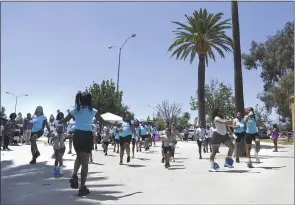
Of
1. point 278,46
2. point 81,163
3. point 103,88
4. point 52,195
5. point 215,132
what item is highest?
point 278,46

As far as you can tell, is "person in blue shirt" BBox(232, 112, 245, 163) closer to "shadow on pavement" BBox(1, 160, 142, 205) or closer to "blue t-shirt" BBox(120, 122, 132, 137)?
"blue t-shirt" BBox(120, 122, 132, 137)

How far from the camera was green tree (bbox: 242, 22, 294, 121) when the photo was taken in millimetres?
45000

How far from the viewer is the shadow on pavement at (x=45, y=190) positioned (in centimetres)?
582

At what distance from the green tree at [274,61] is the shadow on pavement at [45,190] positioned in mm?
35305

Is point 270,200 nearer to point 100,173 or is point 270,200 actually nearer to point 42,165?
point 100,173

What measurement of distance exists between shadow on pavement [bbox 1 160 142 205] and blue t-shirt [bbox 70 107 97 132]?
116 centimetres

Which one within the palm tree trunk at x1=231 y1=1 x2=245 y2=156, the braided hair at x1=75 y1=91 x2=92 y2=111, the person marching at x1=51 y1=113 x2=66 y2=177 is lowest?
the person marching at x1=51 y1=113 x2=66 y2=177

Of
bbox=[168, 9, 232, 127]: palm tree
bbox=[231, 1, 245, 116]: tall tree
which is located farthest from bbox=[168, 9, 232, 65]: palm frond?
bbox=[231, 1, 245, 116]: tall tree

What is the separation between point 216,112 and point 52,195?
17.8 ft

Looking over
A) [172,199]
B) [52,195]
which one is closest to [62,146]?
[52,195]

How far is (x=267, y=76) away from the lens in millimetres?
52812

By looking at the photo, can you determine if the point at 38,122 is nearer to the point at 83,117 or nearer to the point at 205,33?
the point at 83,117

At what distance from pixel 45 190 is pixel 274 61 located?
155 ft

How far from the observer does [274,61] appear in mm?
49656
